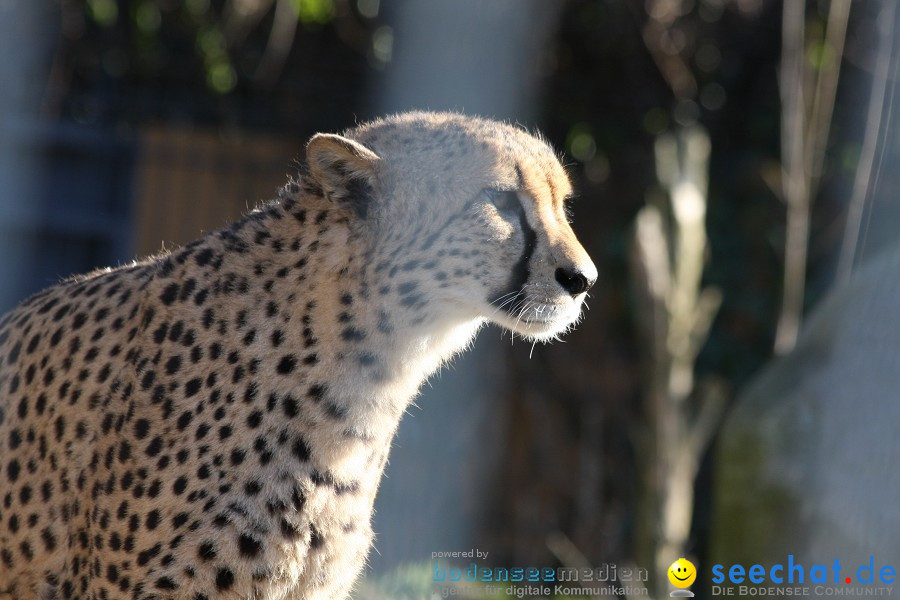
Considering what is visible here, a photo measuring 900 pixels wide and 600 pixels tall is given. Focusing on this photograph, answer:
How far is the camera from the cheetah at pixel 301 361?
1936 millimetres

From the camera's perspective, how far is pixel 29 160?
4352 mm

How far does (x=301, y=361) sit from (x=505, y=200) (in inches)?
19.3

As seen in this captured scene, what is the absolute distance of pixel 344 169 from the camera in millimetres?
1988

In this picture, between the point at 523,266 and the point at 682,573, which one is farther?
the point at 682,573

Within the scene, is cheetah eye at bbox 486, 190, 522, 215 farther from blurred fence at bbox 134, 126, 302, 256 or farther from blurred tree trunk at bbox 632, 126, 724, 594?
blurred fence at bbox 134, 126, 302, 256

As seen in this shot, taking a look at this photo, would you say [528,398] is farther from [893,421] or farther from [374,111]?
[893,421]

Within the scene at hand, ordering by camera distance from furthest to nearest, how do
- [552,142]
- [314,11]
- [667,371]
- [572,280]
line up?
[552,142], [314,11], [667,371], [572,280]

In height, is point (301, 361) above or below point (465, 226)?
below

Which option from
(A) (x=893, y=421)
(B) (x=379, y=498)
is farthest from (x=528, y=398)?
(A) (x=893, y=421)

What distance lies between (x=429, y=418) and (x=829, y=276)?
6.17 feet

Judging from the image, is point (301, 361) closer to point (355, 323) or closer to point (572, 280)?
point (355, 323)

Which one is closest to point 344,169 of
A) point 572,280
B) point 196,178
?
point 572,280

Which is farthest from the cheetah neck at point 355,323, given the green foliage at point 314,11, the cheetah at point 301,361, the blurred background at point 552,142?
the green foliage at point 314,11

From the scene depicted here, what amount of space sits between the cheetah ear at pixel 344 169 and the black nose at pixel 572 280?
0.39 m
